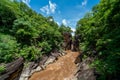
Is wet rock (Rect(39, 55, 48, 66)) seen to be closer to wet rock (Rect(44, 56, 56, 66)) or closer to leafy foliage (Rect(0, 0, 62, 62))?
wet rock (Rect(44, 56, 56, 66))

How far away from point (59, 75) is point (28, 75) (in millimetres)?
4115

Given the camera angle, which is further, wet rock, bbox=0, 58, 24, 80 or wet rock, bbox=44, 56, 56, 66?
wet rock, bbox=44, 56, 56, 66

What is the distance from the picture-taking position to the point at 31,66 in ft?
78.2

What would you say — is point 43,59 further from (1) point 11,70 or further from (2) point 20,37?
(1) point 11,70

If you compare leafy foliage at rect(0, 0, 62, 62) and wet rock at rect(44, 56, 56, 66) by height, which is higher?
leafy foliage at rect(0, 0, 62, 62)

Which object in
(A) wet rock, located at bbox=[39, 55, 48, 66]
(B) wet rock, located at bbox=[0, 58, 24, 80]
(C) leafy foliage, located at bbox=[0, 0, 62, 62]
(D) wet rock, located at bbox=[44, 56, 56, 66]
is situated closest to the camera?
(B) wet rock, located at bbox=[0, 58, 24, 80]

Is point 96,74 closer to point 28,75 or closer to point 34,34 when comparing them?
point 28,75

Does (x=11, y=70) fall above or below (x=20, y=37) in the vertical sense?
below

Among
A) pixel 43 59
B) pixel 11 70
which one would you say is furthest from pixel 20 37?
pixel 11 70

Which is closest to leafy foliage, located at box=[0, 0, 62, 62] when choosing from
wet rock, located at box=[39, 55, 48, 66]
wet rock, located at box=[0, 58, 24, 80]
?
wet rock, located at box=[39, 55, 48, 66]

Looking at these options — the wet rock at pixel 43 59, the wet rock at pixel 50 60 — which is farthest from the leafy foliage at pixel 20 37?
the wet rock at pixel 50 60

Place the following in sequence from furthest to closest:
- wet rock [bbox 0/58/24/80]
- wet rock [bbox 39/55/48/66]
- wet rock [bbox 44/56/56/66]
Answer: wet rock [bbox 44/56/56/66], wet rock [bbox 39/55/48/66], wet rock [bbox 0/58/24/80]

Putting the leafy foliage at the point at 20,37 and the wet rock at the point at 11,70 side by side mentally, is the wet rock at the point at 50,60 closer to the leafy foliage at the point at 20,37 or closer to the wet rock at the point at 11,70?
the leafy foliage at the point at 20,37

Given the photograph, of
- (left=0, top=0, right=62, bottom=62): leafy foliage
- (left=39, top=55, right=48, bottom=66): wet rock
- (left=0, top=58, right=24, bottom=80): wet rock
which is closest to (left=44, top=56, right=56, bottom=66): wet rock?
(left=39, top=55, right=48, bottom=66): wet rock
